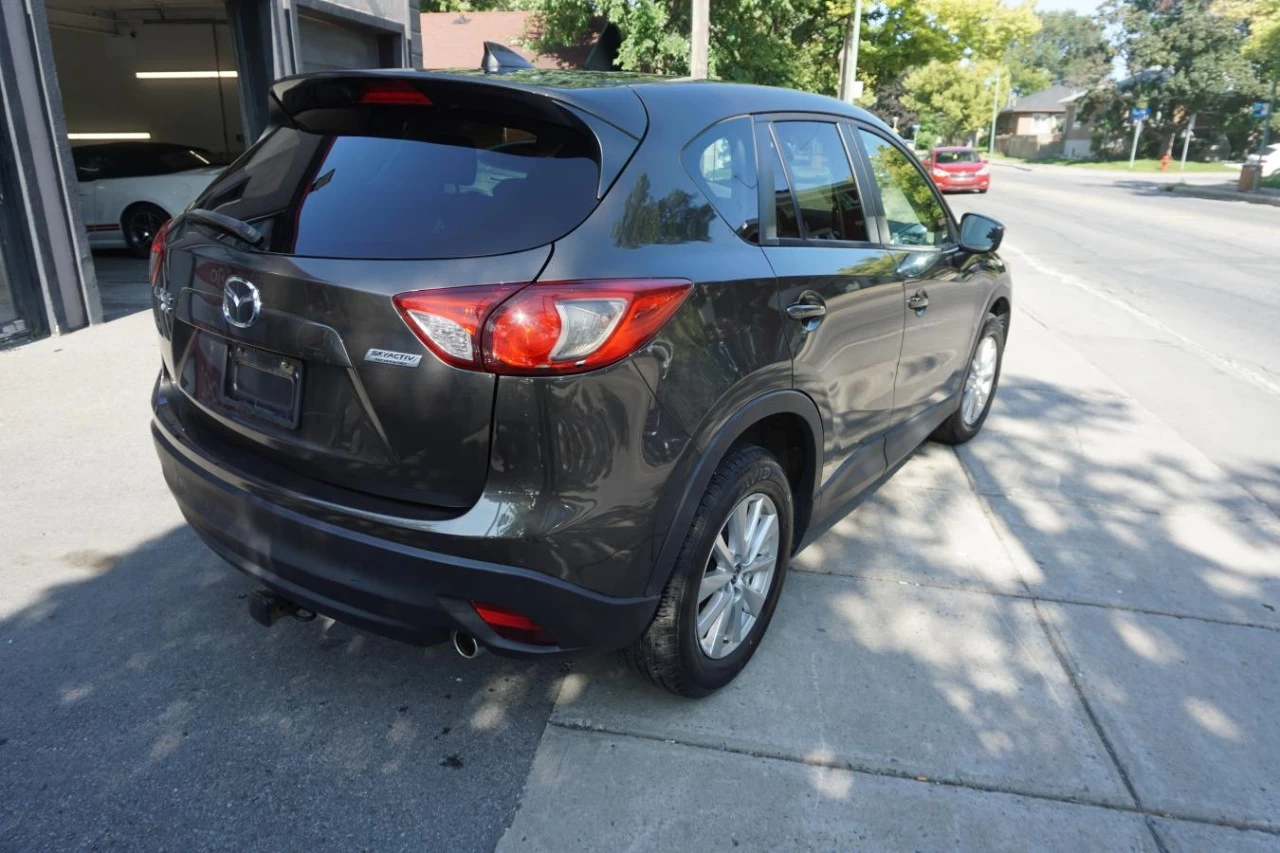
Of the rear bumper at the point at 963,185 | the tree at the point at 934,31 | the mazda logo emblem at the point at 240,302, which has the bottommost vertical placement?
the rear bumper at the point at 963,185

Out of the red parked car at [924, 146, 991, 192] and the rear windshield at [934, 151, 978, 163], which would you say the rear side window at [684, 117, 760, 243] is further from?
the rear windshield at [934, 151, 978, 163]

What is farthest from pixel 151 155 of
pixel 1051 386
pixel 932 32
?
pixel 932 32

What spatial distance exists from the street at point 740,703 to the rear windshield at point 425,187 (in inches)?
55.1

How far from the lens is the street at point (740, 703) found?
241 centimetres

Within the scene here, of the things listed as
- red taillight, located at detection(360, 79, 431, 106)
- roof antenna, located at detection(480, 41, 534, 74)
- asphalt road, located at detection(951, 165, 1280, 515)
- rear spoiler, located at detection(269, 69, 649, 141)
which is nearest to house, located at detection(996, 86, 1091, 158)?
asphalt road, located at detection(951, 165, 1280, 515)

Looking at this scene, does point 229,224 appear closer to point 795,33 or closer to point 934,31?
point 795,33

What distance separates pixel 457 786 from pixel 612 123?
Answer: 5.85ft

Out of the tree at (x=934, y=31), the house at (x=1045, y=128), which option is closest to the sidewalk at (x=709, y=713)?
the tree at (x=934, y=31)

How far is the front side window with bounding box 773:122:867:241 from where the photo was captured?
3.08 metres

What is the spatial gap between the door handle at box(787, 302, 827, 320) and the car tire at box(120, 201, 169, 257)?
10.8 metres

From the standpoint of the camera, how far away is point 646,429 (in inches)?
89.2

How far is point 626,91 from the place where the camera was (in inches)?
101

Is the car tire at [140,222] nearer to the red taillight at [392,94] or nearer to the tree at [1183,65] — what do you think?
the red taillight at [392,94]

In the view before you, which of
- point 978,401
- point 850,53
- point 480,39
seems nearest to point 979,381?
point 978,401
